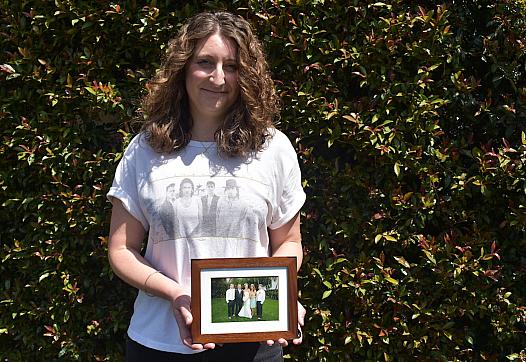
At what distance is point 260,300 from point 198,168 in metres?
0.51

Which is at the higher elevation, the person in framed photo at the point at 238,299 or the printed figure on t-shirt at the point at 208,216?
the printed figure on t-shirt at the point at 208,216

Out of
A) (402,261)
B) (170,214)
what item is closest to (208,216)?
(170,214)

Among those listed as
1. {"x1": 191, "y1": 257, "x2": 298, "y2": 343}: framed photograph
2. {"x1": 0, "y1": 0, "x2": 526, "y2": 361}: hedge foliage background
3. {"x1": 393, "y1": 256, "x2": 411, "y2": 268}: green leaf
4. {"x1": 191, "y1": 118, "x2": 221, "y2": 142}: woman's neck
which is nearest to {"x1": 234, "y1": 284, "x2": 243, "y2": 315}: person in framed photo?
{"x1": 191, "y1": 257, "x2": 298, "y2": 343}: framed photograph

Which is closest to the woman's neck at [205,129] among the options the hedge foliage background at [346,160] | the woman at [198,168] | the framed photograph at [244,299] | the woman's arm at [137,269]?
the woman at [198,168]

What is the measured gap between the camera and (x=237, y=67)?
2.44 meters

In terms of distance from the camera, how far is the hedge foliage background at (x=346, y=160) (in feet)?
10.2

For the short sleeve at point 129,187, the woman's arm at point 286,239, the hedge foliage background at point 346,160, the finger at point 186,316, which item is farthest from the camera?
the hedge foliage background at point 346,160

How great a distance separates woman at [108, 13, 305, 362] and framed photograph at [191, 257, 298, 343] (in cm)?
7

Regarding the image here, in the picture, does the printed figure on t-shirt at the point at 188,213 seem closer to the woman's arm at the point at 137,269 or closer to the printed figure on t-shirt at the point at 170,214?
the printed figure on t-shirt at the point at 170,214

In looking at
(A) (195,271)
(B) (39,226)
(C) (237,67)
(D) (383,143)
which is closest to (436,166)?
(D) (383,143)

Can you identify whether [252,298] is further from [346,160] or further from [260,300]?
[346,160]

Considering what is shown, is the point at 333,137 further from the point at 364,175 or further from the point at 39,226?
the point at 39,226

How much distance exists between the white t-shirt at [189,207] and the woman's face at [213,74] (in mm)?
156

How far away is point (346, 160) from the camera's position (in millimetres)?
3336
